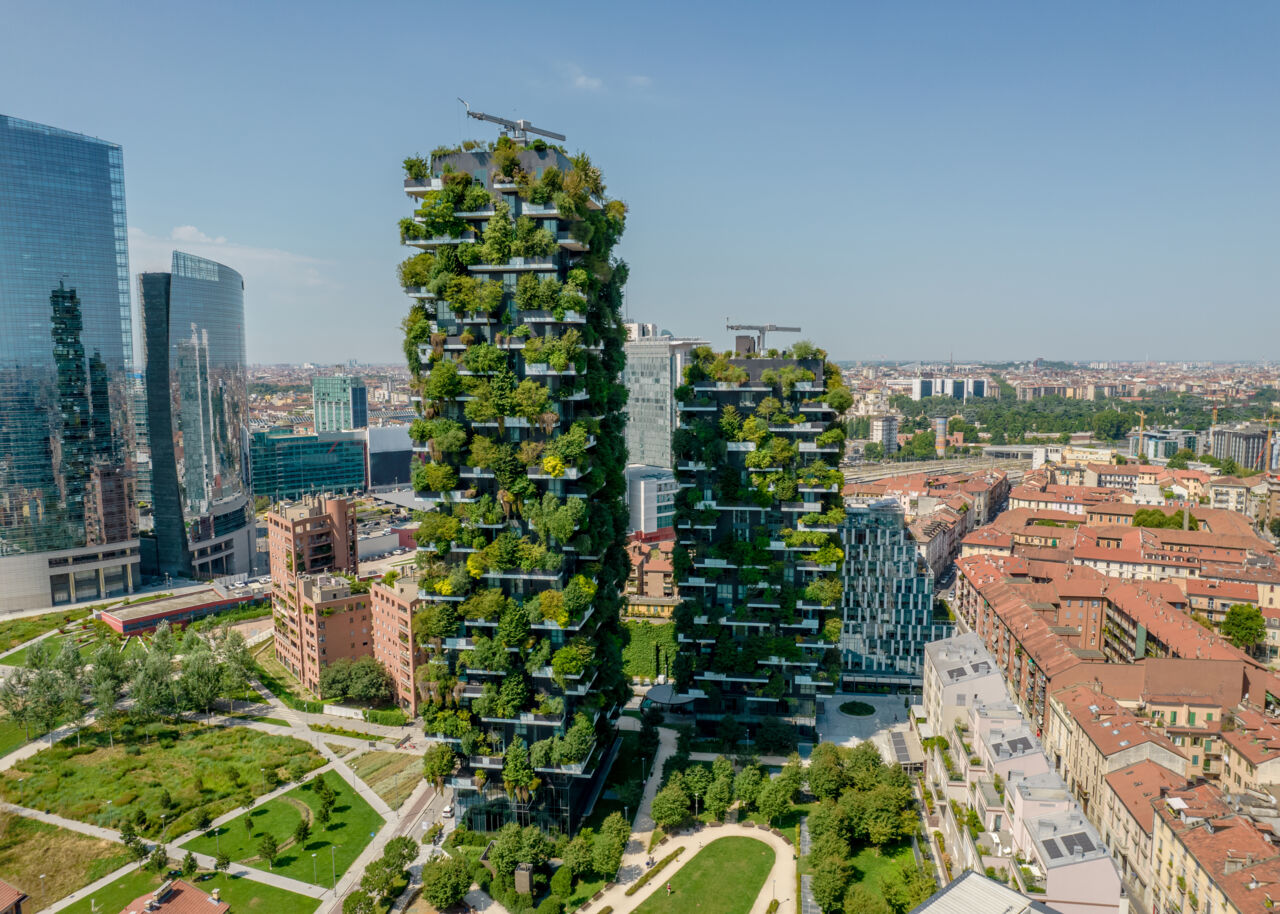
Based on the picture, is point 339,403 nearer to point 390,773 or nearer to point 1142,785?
point 390,773

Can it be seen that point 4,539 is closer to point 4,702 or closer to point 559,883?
point 4,702

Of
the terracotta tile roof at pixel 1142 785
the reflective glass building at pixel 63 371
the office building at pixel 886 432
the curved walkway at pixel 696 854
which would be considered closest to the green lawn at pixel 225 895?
the curved walkway at pixel 696 854

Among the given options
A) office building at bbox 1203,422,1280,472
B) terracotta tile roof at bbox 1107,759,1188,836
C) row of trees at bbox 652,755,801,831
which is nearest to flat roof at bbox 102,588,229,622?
row of trees at bbox 652,755,801,831

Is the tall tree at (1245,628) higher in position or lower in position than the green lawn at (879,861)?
higher

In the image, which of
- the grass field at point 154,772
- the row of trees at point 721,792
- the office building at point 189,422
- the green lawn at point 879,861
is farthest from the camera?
the office building at point 189,422

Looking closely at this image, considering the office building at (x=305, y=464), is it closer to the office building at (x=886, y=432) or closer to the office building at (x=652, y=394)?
the office building at (x=652, y=394)

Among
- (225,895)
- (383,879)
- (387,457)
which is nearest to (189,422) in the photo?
(387,457)

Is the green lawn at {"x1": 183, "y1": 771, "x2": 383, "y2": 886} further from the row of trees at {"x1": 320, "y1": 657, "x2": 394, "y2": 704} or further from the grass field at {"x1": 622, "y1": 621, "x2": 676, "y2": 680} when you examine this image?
the grass field at {"x1": 622, "y1": 621, "x2": 676, "y2": 680}

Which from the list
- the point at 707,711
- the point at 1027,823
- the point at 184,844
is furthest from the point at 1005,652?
the point at 184,844
